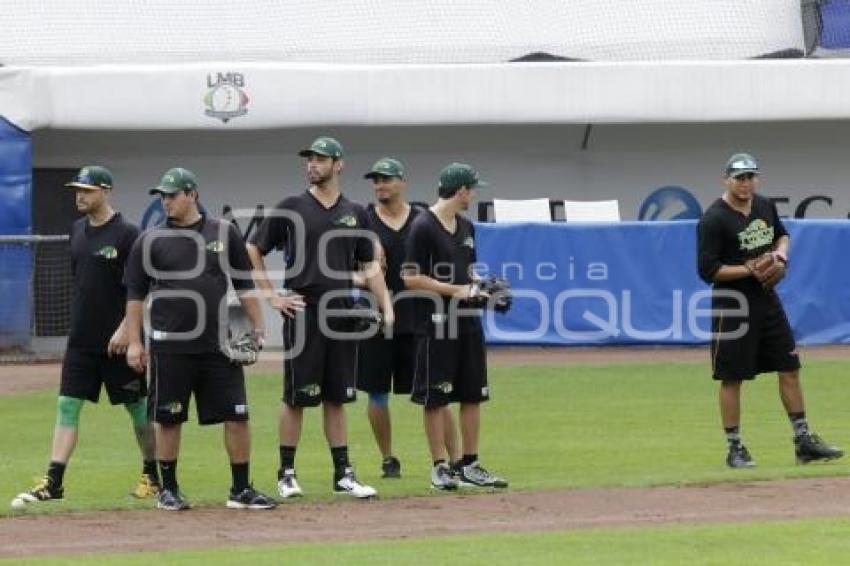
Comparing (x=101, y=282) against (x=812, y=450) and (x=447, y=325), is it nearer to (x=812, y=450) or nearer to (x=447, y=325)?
(x=447, y=325)

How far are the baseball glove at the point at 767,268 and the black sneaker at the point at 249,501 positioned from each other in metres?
3.86

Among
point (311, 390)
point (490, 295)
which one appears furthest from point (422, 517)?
point (490, 295)

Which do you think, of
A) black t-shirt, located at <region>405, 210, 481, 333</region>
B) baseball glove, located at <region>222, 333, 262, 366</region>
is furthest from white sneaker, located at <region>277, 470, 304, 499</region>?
black t-shirt, located at <region>405, 210, 481, 333</region>

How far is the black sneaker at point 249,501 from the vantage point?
37.7 feet

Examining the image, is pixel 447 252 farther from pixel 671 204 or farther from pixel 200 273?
pixel 671 204

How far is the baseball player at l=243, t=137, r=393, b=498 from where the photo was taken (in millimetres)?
11945

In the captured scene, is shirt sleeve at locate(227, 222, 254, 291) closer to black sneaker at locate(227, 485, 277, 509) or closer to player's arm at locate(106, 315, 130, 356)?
player's arm at locate(106, 315, 130, 356)

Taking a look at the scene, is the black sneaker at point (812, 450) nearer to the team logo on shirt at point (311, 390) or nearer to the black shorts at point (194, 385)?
the team logo on shirt at point (311, 390)

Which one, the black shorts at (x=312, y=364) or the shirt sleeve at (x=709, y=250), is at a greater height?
the shirt sleeve at (x=709, y=250)

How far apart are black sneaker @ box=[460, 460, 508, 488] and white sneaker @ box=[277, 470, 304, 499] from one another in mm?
1204

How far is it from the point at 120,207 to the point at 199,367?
17.2 m

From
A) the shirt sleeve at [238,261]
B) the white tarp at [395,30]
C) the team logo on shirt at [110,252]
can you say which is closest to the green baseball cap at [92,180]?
the team logo on shirt at [110,252]

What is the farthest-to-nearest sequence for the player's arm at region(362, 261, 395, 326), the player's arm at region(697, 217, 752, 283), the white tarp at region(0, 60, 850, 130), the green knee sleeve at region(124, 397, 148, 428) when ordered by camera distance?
the white tarp at region(0, 60, 850, 130) → the player's arm at region(697, 217, 752, 283) → the green knee sleeve at region(124, 397, 148, 428) → the player's arm at region(362, 261, 395, 326)

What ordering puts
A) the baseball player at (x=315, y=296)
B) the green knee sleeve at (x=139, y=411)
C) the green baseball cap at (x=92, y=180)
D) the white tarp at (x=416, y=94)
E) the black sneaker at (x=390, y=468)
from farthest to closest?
the white tarp at (x=416, y=94)
the black sneaker at (x=390, y=468)
the green knee sleeve at (x=139, y=411)
the green baseball cap at (x=92, y=180)
the baseball player at (x=315, y=296)
